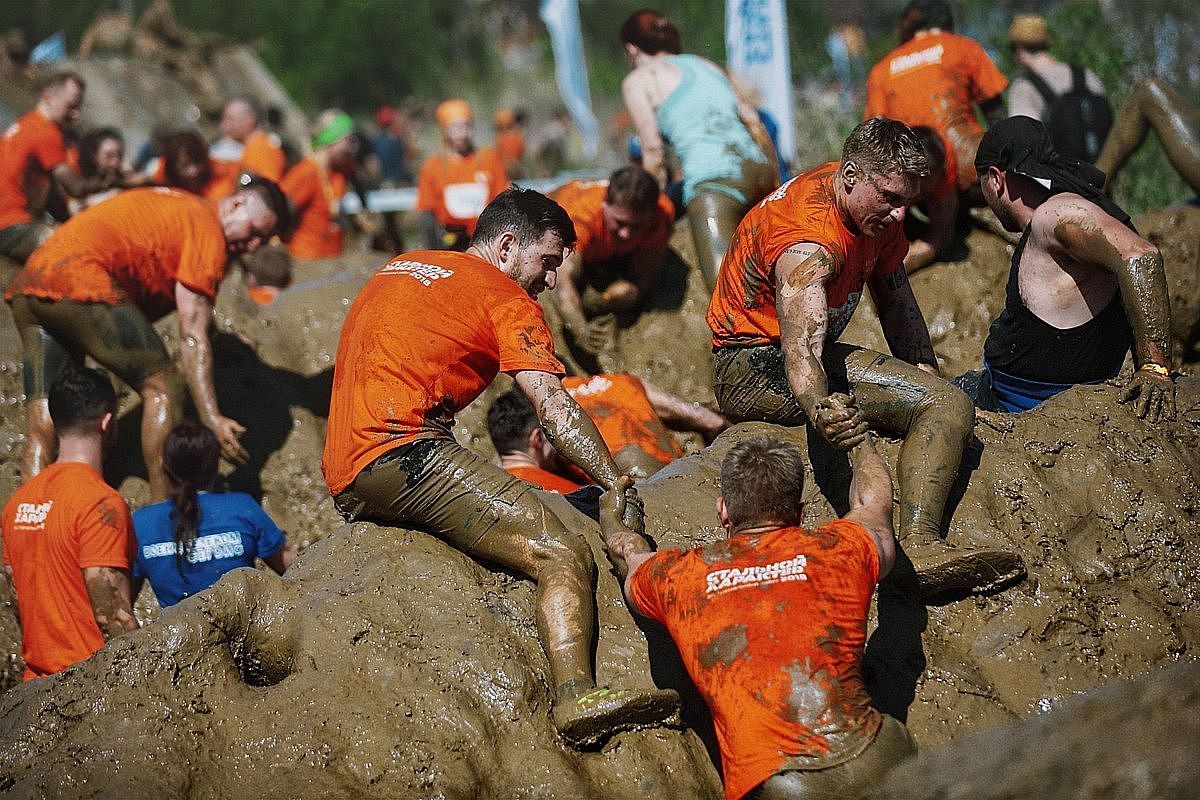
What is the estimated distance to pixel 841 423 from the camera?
4.36 metres

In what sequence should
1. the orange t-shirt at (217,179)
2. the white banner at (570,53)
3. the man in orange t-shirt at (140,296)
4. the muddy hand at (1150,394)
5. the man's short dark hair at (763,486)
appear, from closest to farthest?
the man's short dark hair at (763,486) → the muddy hand at (1150,394) → the man in orange t-shirt at (140,296) → the orange t-shirt at (217,179) → the white banner at (570,53)

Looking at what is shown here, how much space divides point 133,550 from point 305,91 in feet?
73.2

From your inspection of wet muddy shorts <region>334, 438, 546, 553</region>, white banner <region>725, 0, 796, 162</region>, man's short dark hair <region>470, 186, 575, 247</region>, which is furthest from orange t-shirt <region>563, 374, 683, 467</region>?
white banner <region>725, 0, 796, 162</region>

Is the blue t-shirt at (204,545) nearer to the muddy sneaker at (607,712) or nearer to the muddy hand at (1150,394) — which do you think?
the muddy sneaker at (607,712)

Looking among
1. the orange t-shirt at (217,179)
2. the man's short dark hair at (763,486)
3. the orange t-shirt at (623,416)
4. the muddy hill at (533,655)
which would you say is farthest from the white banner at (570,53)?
the man's short dark hair at (763,486)

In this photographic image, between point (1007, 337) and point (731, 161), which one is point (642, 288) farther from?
point (1007, 337)

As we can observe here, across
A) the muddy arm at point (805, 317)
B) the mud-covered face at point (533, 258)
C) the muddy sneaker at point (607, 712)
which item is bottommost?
the muddy sneaker at point (607, 712)

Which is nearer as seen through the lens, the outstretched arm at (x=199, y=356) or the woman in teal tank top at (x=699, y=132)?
the outstretched arm at (x=199, y=356)

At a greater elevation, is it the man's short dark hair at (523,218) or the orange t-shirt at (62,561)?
the man's short dark hair at (523,218)

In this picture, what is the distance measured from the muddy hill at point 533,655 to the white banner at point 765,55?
17.3 ft

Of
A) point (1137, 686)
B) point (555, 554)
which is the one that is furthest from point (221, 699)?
point (1137, 686)

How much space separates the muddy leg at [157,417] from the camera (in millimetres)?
7113

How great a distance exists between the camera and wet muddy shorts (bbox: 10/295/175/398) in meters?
6.97

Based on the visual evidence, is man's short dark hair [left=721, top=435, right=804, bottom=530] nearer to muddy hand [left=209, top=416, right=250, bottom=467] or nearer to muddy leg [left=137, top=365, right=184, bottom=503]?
muddy hand [left=209, top=416, right=250, bottom=467]
